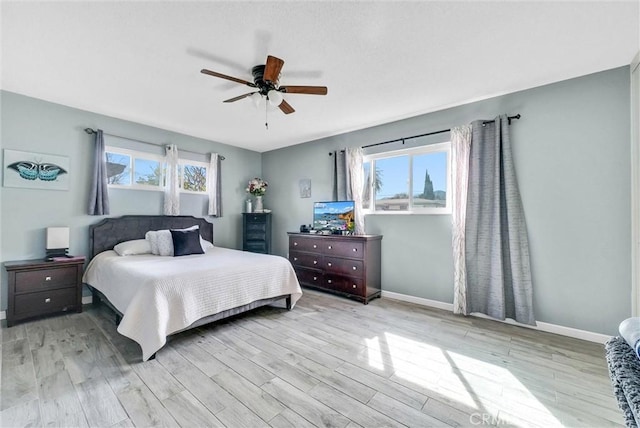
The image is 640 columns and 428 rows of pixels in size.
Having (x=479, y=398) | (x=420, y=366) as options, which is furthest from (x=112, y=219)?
(x=479, y=398)

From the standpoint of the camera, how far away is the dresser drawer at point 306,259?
4227 millimetres

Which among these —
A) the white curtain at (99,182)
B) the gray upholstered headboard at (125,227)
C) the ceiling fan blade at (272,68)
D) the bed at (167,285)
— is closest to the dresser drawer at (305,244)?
the bed at (167,285)

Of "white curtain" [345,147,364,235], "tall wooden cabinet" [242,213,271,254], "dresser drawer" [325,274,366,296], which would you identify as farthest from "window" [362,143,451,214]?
Answer: "tall wooden cabinet" [242,213,271,254]

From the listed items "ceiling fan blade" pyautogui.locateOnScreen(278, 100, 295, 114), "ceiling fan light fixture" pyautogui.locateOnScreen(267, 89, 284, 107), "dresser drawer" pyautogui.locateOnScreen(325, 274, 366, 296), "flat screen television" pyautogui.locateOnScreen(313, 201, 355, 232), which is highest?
"ceiling fan blade" pyautogui.locateOnScreen(278, 100, 295, 114)

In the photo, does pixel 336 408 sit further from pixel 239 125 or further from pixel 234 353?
pixel 239 125

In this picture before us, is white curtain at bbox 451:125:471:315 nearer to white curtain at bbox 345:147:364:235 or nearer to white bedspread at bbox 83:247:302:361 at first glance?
white curtain at bbox 345:147:364:235

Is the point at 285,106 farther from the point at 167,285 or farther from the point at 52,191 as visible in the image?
the point at 52,191

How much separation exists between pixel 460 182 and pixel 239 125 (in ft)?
10.7

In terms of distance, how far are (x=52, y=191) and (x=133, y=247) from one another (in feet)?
3.82

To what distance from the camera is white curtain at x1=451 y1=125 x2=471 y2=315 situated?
10.5ft

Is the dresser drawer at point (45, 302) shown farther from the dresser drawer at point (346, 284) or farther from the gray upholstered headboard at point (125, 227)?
the dresser drawer at point (346, 284)

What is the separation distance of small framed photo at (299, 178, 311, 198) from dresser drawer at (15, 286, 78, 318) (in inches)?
138

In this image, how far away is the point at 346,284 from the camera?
388cm

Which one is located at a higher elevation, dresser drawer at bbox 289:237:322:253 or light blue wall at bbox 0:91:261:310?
light blue wall at bbox 0:91:261:310
